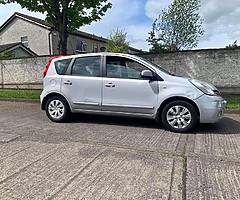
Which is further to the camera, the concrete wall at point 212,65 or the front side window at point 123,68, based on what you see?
the concrete wall at point 212,65

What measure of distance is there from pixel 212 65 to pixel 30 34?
22884mm

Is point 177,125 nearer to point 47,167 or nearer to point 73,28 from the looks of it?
point 47,167

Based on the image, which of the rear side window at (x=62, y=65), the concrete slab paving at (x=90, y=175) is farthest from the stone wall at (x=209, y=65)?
the concrete slab paving at (x=90, y=175)

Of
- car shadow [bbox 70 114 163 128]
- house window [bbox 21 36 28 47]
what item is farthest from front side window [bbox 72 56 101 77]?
house window [bbox 21 36 28 47]

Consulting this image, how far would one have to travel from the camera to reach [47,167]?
357 cm

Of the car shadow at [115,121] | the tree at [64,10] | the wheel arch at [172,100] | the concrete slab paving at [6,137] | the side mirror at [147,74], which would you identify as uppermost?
the tree at [64,10]

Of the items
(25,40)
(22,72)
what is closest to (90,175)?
(22,72)

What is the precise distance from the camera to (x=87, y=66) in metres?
6.20

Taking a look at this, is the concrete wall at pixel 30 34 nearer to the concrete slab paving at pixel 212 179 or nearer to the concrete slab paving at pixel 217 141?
the concrete slab paving at pixel 217 141

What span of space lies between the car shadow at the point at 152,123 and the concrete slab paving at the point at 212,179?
1843 mm

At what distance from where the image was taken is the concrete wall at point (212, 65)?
34.4 ft

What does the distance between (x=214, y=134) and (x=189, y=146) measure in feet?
3.75

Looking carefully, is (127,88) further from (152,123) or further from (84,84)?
(152,123)

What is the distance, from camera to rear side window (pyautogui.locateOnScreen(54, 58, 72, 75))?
6.35 meters
